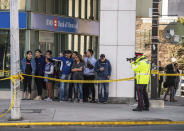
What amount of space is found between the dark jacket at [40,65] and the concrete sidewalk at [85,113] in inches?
47.1

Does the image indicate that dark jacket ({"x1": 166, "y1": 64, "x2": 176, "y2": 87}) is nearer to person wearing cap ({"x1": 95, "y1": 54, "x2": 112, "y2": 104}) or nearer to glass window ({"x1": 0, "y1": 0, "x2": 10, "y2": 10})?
person wearing cap ({"x1": 95, "y1": 54, "x2": 112, "y2": 104})

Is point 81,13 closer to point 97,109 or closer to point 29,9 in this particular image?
point 29,9

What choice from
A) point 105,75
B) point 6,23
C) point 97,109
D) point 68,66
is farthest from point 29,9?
point 97,109

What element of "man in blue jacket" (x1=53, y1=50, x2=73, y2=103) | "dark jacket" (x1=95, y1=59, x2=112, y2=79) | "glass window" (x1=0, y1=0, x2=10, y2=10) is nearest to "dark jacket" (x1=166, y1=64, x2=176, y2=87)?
"dark jacket" (x1=95, y1=59, x2=112, y2=79)

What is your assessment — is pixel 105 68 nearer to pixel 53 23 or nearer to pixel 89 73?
pixel 89 73

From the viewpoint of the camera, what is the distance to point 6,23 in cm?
1720

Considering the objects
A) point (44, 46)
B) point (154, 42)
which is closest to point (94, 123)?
point (154, 42)

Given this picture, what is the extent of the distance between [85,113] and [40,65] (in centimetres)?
394

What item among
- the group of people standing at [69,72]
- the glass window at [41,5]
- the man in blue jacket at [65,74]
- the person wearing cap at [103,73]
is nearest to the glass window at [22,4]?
the glass window at [41,5]

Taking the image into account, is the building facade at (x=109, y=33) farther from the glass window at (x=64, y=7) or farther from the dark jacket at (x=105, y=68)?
the glass window at (x=64, y=7)

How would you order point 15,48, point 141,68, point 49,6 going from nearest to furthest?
point 15,48
point 141,68
point 49,6

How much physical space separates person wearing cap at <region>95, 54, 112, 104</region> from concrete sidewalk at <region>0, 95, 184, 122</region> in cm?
81

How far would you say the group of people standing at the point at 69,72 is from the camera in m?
16.9

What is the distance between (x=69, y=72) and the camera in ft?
55.9
